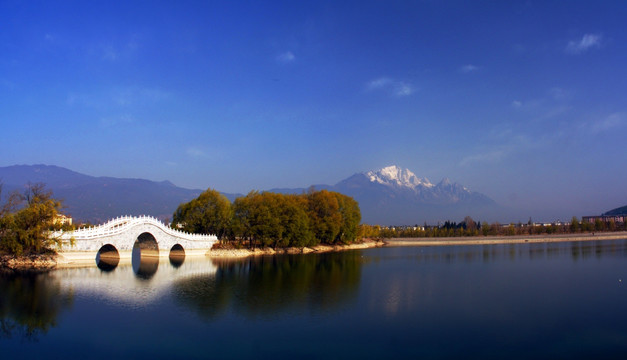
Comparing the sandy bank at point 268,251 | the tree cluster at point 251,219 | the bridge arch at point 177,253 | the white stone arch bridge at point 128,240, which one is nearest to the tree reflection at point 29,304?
the white stone arch bridge at point 128,240

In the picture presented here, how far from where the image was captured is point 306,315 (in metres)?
20.9

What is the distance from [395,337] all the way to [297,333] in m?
3.92

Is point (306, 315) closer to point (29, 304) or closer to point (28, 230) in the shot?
point (29, 304)

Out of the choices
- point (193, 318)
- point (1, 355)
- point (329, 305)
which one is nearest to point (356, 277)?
point (329, 305)

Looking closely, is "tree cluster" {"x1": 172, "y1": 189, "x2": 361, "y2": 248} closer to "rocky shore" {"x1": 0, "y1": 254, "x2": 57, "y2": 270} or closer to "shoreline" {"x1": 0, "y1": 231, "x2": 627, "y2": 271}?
"shoreline" {"x1": 0, "y1": 231, "x2": 627, "y2": 271}

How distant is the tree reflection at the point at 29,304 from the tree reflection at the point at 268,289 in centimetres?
615

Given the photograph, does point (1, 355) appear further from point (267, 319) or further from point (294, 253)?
point (294, 253)

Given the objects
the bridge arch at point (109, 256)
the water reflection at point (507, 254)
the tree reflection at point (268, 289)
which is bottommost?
the water reflection at point (507, 254)

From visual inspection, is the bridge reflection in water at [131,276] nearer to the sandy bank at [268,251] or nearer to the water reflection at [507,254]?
the sandy bank at [268,251]

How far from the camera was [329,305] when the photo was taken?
76.7ft

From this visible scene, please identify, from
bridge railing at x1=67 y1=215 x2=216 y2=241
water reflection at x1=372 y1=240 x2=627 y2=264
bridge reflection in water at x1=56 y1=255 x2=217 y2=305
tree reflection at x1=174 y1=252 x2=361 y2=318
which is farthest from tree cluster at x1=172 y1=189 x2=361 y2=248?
tree reflection at x1=174 y1=252 x2=361 y2=318

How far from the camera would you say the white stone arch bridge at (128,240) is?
34688 mm

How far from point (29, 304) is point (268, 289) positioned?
12.7m

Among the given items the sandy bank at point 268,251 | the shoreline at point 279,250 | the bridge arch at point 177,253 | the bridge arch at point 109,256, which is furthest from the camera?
the sandy bank at point 268,251
